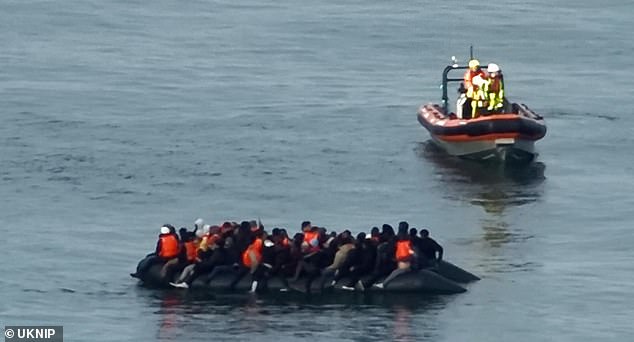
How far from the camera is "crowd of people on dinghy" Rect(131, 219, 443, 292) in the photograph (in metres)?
44.1

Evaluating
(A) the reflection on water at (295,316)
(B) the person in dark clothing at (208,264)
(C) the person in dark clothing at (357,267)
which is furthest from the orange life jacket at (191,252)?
(C) the person in dark clothing at (357,267)

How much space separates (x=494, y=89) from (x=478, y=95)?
45cm

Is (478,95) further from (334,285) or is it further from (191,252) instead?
(191,252)

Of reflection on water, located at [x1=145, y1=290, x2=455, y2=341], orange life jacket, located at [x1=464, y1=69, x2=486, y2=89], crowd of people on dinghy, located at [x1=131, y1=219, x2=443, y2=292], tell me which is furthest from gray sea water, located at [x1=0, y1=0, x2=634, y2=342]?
orange life jacket, located at [x1=464, y1=69, x2=486, y2=89]

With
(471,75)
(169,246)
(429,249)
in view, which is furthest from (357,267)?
(471,75)

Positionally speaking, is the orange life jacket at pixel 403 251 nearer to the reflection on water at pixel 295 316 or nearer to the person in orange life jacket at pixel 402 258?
the person in orange life jacket at pixel 402 258

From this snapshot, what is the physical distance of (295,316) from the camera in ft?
139

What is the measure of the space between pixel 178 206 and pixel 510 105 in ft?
35.8

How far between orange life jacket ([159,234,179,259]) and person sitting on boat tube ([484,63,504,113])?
15372 mm

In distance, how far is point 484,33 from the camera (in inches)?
3250

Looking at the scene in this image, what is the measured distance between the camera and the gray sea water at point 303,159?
141 feet

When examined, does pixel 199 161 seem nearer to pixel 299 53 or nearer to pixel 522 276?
pixel 522 276

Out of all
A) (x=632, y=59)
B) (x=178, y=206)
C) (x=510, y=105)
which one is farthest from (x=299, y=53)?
(x=178, y=206)

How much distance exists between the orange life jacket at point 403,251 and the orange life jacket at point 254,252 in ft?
9.00
